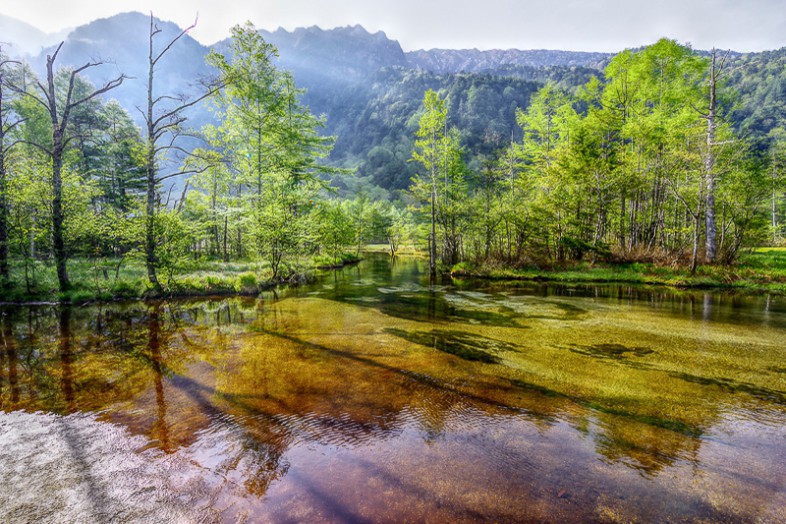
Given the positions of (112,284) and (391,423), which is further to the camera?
(112,284)

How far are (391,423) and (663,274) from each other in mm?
21386

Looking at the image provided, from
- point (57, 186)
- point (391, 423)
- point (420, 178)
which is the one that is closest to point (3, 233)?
Answer: point (57, 186)

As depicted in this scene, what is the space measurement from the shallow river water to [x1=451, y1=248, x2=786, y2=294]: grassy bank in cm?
915

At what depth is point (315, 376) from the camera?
20.5 feet

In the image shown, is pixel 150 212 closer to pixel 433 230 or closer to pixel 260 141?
pixel 260 141

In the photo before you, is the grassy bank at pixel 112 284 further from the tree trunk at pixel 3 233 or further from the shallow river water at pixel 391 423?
the shallow river water at pixel 391 423

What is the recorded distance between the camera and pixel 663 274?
63.2ft

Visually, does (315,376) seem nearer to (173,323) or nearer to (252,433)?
(252,433)

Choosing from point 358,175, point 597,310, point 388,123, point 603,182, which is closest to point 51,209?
point 597,310

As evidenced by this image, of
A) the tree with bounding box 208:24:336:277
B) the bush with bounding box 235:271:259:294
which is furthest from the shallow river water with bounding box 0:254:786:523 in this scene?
the tree with bounding box 208:24:336:277

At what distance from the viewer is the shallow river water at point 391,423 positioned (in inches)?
126

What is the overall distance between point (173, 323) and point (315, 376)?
6.59m

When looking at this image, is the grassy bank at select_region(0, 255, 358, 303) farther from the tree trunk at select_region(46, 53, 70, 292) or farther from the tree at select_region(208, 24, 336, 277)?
the tree at select_region(208, 24, 336, 277)

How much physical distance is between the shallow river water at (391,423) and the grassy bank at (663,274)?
915 centimetres
